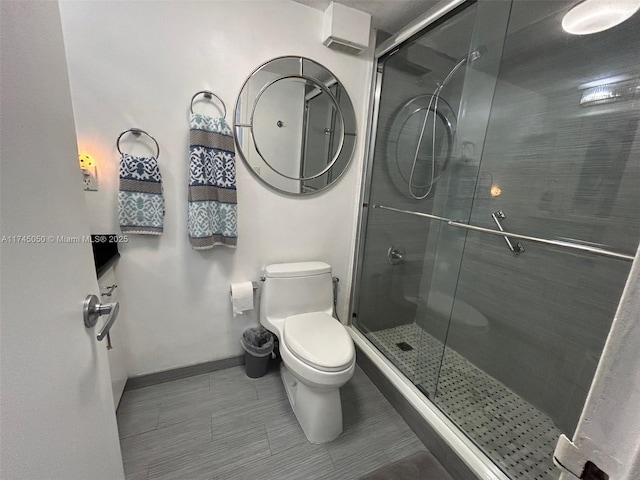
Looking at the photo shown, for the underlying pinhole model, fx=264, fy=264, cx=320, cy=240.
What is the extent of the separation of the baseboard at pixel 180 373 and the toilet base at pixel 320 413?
0.65 meters

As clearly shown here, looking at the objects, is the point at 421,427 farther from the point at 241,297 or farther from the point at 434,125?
the point at 434,125

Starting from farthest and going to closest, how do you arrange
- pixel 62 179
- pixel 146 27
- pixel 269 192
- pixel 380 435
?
pixel 269 192
pixel 380 435
pixel 146 27
pixel 62 179

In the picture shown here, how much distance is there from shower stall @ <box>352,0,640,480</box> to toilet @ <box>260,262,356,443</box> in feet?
1.67

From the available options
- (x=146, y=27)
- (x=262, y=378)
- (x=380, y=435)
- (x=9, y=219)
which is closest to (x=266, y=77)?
(x=146, y=27)

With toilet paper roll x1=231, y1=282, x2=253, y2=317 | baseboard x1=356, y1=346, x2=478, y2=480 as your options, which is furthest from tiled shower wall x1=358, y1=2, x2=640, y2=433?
toilet paper roll x1=231, y1=282, x2=253, y2=317

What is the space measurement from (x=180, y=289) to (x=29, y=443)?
47.0 inches

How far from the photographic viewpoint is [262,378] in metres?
1.71

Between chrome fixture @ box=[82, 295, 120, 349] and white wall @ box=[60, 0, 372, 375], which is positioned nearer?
chrome fixture @ box=[82, 295, 120, 349]

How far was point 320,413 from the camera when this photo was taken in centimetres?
129

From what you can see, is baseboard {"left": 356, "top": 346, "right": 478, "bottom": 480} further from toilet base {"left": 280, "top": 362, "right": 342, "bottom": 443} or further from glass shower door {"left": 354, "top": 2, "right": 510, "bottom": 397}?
toilet base {"left": 280, "top": 362, "right": 342, "bottom": 443}

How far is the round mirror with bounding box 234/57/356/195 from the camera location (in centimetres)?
152

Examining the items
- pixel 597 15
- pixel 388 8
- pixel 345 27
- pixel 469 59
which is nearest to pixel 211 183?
pixel 345 27

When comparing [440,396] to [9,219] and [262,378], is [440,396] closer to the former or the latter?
[262,378]

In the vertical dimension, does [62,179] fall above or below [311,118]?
below
